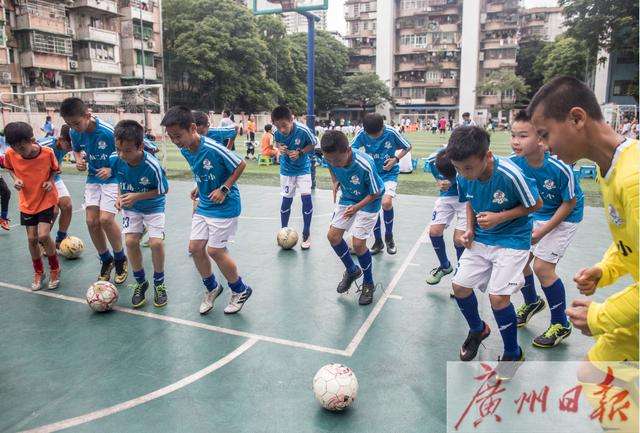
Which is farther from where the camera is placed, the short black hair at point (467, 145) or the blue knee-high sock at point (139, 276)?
the blue knee-high sock at point (139, 276)

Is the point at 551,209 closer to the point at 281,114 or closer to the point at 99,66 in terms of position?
the point at 281,114

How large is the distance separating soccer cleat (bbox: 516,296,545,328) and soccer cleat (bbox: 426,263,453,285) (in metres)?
1.21

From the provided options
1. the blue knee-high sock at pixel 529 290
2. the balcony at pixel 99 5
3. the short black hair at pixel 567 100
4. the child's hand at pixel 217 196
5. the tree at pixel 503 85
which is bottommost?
the blue knee-high sock at pixel 529 290

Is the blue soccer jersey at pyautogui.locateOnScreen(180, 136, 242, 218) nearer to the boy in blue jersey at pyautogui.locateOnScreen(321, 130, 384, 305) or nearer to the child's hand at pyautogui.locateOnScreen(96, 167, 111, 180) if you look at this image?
the boy in blue jersey at pyautogui.locateOnScreen(321, 130, 384, 305)

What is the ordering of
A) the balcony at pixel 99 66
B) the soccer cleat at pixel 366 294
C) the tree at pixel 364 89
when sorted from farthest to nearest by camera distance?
1. the tree at pixel 364 89
2. the balcony at pixel 99 66
3. the soccer cleat at pixel 366 294

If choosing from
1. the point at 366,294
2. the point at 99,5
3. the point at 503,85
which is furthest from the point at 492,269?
the point at 503,85

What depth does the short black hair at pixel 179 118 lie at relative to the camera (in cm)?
459

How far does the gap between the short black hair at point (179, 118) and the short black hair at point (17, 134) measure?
201 centimetres

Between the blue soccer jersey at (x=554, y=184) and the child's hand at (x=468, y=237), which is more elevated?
the blue soccer jersey at (x=554, y=184)

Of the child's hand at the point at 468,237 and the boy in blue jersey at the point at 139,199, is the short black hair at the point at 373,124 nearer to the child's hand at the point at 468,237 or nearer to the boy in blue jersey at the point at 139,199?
the boy in blue jersey at the point at 139,199

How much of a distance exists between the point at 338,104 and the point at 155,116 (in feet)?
147

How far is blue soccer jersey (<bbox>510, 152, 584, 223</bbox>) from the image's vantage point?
166 inches

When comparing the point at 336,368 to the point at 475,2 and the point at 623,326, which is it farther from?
the point at 475,2

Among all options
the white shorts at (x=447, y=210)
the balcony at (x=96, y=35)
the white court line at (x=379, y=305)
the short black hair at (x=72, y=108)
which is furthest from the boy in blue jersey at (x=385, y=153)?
the balcony at (x=96, y=35)
